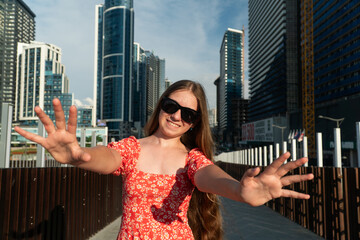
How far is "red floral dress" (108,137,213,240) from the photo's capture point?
1.78 meters

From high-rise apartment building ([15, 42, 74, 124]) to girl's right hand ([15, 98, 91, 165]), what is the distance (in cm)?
16493

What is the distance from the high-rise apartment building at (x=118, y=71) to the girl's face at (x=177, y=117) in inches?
5694

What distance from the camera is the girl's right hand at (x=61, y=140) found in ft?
4.42

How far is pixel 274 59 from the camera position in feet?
367

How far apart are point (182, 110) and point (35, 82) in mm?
175628

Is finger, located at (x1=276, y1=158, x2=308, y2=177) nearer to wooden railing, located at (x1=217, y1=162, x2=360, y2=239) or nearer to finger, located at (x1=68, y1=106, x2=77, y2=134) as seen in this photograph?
finger, located at (x1=68, y1=106, x2=77, y2=134)

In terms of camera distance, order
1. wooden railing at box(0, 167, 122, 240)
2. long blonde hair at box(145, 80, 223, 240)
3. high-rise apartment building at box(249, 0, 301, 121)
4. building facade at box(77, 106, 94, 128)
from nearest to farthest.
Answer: long blonde hair at box(145, 80, 223, 240)
wooden railing at box(0, 167, 122, 240)
high-rise apartment building at box(249, 0, 301, 121)
building facade at box(77, 106, 94, 128)

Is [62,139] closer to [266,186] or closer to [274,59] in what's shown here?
[266,186]

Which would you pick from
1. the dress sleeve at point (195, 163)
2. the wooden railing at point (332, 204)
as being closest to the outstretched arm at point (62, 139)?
the dress sleeve at point (195, 163)

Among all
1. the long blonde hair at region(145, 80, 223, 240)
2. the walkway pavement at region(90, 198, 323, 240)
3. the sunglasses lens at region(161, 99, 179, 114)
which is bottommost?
the walkway pavement at region(90, 198, 323, 240)

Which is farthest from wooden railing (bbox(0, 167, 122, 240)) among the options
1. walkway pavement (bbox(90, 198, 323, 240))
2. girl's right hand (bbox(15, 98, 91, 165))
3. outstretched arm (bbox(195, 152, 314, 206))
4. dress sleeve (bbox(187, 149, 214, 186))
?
outstretched arm (bbox(195, 152, 314, 206))

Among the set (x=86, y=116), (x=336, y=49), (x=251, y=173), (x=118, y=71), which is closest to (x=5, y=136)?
Result: (x=251, y=173)

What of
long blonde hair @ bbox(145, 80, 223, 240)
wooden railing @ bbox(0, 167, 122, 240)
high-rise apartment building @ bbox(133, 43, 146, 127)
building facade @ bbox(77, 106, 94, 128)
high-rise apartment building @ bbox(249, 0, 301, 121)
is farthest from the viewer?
high-rise apartment building @ bbox(133, 43, 146, 127)

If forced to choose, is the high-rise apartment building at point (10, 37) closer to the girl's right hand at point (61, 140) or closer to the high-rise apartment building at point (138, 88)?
the high-rise apartment building at point (138, 88)
